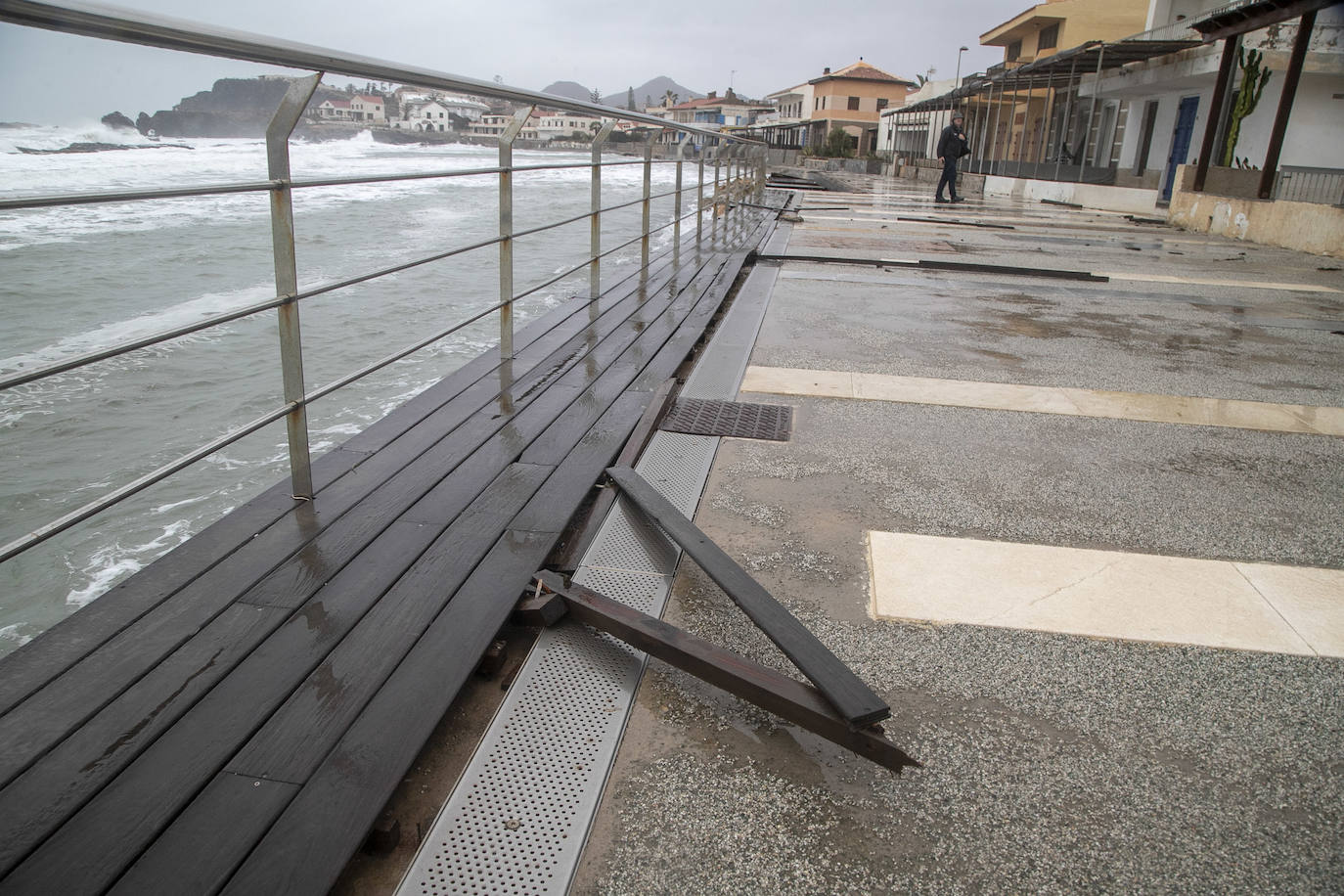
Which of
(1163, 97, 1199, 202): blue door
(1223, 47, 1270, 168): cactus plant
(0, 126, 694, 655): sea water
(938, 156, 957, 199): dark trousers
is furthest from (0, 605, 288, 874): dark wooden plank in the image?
(1163, 97, 1199, 202): blue door

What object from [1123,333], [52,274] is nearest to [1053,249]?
[1123,333]

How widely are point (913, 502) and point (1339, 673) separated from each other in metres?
1.16

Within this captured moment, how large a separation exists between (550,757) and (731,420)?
210 centimetres

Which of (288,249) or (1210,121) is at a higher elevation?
(1210,121)

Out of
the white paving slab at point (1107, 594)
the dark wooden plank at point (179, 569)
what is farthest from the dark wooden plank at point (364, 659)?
the white paving slab at point (1107, 594)

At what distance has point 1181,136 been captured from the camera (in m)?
23.0

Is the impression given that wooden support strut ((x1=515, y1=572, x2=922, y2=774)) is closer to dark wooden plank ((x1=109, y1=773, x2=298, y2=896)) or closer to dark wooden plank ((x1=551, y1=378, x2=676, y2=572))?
dark wooden plank ((x1=551, y1=378, x2=676, y2=572))

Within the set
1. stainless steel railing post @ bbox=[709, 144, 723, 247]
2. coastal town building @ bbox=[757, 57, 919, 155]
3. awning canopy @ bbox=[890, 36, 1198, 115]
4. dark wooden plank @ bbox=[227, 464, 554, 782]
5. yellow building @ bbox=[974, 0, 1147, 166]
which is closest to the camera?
dark wooden plank @ bbox=[227, 464, 554, 782]

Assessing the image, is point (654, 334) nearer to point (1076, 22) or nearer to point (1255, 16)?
point (1255, 16)

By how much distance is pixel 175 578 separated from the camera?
2.04 m

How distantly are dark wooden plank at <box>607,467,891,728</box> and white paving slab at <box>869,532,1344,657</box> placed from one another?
334mm

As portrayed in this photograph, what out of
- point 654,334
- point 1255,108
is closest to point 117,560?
point 654,334

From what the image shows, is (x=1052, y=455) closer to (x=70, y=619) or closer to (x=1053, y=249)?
(x=70, y=619)

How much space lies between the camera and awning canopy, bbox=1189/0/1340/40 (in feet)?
37.5
